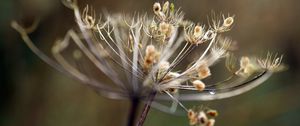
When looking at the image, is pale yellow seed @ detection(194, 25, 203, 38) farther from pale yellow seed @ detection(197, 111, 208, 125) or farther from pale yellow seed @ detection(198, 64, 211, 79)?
pale yellow seed @ detection(197, 111, 208, 125)

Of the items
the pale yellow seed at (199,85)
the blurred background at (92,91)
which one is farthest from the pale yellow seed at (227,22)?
the blurred background at (92,91)

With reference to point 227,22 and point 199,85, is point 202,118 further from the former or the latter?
point 227,22

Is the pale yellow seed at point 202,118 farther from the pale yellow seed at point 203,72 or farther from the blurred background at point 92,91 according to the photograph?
the blurred background at point 92,91

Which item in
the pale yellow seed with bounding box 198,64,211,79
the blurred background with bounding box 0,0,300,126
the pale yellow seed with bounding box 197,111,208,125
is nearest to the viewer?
the pale yellow seed with bounding box 197,111,208,125

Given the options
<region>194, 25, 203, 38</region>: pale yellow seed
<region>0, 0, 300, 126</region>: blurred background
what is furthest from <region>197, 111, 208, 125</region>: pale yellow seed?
<region>0, 0, 300, 126</region>: blurred background

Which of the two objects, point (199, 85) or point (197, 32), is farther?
point (197, 32)

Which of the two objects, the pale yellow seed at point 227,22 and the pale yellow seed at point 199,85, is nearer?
the pale yellow seed at point 199,85

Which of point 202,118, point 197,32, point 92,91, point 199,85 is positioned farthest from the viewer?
point 92,91

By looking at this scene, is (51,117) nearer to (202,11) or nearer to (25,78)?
(25,78)

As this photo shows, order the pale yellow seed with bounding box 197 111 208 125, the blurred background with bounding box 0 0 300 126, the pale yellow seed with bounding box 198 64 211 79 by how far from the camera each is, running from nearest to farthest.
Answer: the pale yellow seed with bounding box 197 111 208 125 < the pale yellow seed with bounding box 198 64 211 79 < the blurred background with bounding box 0 0 300 126

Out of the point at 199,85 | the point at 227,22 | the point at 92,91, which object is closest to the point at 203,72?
the point at 199,85
